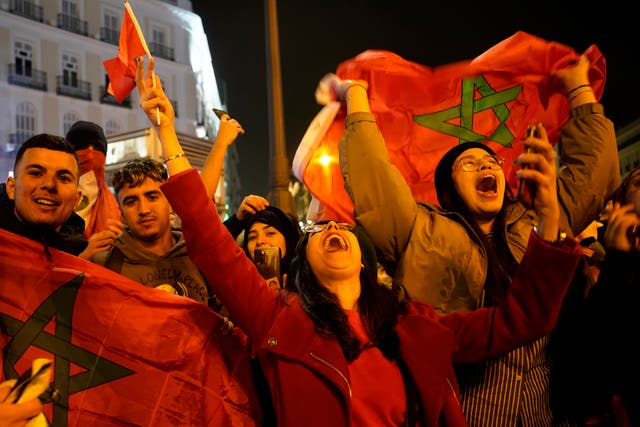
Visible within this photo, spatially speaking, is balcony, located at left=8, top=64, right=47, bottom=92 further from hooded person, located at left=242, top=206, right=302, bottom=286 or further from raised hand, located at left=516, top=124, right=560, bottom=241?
raised hand, located at left=516, top=124, right=560, bottom=241

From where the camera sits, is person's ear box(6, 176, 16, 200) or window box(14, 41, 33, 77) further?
window box(14, 41, 33, 77)

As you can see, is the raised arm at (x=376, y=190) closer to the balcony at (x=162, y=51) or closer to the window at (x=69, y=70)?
the window at (x=69, y=70)

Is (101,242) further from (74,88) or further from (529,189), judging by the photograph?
(74,88)

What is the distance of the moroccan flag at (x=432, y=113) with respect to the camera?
376 cm

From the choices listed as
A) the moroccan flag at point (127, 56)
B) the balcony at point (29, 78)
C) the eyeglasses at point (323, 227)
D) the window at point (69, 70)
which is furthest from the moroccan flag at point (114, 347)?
the window at point (69, 70)

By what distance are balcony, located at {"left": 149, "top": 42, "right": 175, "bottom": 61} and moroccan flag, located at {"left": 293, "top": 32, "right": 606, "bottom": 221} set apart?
36.4m

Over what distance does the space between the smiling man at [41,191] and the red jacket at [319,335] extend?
1.95ft

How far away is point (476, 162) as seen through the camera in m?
2.88

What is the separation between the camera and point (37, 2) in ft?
108

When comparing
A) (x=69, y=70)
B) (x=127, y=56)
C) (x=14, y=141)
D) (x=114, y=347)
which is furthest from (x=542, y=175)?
(x=69, y=70)

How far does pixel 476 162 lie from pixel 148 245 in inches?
75.0

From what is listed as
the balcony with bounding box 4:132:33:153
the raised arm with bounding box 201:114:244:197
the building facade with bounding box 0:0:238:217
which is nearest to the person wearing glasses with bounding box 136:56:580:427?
the raised arm with bounding box 201:114:244:197

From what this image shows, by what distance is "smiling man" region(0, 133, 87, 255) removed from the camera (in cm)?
243

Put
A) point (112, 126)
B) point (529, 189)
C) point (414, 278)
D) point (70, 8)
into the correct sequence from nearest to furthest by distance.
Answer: point (529, 189), point (414, 278), point (112, 126), point (70, 8)
